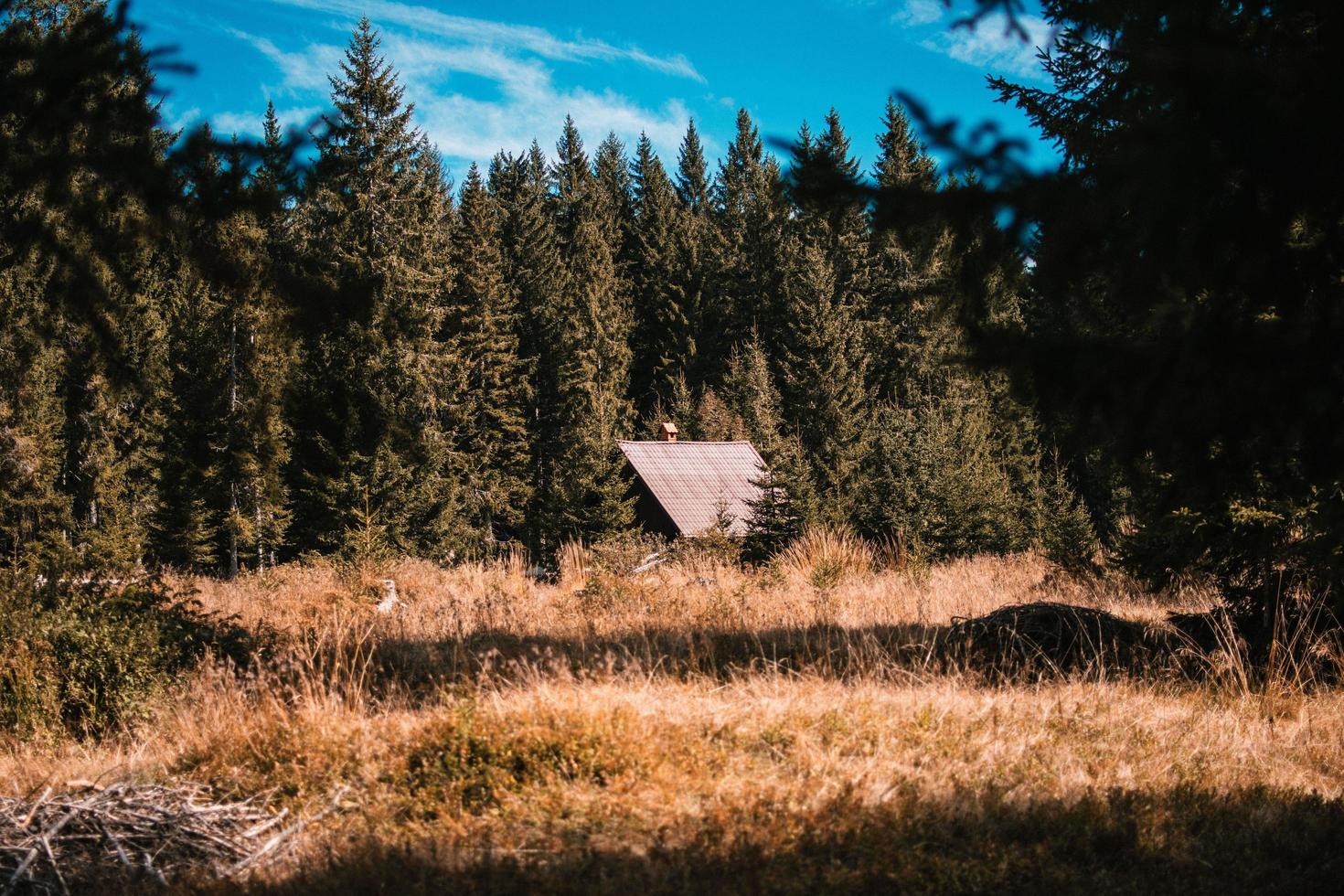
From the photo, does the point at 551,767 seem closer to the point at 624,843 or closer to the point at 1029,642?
the point at 624,843

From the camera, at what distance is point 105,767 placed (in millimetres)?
5602

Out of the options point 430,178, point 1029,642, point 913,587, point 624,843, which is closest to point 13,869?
point 624,843

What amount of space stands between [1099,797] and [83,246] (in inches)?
216

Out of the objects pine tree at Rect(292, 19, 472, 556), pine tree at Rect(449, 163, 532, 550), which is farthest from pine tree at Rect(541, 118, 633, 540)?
pine tree at Rect(292, 19, 472, 556)

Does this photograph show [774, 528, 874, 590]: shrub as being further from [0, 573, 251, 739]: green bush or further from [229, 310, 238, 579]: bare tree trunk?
[229, 310, 238, 579]: bare tree trunk

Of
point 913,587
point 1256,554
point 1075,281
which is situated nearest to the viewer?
point 1075,281

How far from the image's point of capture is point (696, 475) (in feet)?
97.0

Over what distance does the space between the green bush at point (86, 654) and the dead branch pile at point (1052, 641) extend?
19.9 feet

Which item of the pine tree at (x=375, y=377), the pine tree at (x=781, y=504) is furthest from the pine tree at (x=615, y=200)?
the pine tree at (x=781, y=504)

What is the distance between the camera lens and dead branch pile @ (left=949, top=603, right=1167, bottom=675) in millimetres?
7027

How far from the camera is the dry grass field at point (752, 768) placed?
12.3 ft

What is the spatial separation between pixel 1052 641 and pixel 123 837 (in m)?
6.50

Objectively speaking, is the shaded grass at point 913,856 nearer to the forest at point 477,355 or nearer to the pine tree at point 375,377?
the forest at point 477,355

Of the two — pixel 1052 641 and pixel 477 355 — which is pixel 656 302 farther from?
pixel 1052 641
